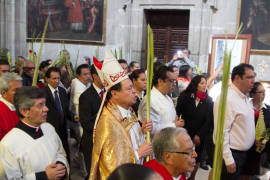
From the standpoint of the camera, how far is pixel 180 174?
A: 6.09 feet

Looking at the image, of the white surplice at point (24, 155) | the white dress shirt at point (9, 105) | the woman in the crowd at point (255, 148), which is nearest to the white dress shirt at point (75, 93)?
the white dress shirt at point (9, 105)

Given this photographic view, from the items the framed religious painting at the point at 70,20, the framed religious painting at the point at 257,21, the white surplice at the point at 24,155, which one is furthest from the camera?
the framed religious painting at the point at 70,20

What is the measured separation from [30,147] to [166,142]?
3.10 ft

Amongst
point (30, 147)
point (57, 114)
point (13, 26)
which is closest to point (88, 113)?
point (57, 114)

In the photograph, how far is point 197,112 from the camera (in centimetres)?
402

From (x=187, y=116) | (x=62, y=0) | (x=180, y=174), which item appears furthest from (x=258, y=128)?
(x=62, y=0)

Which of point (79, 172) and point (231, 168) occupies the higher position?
point (231, 168)

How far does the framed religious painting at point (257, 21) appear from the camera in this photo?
7872 mm

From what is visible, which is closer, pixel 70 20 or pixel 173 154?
pixel 173 154

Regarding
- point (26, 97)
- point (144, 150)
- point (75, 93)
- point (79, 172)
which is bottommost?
point (79, 172)

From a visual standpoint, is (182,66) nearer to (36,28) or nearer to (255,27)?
(255,27)

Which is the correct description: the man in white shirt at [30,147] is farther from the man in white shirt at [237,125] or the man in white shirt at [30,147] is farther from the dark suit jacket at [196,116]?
the dark suit jacket at [196,116]

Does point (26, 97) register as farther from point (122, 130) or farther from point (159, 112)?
point (159, 112)

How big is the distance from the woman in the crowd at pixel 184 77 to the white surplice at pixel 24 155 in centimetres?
388
